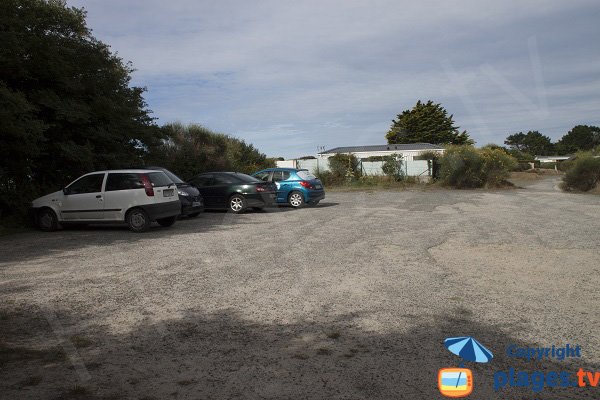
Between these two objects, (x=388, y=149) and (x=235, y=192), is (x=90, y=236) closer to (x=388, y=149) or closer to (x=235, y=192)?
(x=235, y=192)

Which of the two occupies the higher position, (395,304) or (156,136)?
(156,136)

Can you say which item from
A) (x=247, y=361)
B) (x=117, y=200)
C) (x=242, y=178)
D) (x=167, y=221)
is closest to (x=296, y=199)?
(x=242, y=178)

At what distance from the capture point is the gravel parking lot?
3633 mm

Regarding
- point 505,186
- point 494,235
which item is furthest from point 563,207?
point 505,186

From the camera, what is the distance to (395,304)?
18.1ft

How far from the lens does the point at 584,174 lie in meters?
24.5

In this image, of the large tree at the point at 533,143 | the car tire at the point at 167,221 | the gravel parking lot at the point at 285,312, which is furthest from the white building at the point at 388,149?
the large tree at the point at 533,143

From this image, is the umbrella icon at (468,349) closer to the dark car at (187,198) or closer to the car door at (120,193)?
the car door at (120,193)

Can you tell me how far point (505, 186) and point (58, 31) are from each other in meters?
25.3

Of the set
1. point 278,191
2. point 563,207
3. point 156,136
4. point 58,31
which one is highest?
point 58,31

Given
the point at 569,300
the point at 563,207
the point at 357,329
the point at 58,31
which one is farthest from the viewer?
the point at 563,207

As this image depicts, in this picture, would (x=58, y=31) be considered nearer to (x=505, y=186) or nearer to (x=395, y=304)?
(x=395, y=304)

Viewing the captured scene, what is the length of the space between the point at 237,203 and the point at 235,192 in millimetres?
397

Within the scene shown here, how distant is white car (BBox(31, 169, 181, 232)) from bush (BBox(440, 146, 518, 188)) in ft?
69.5
